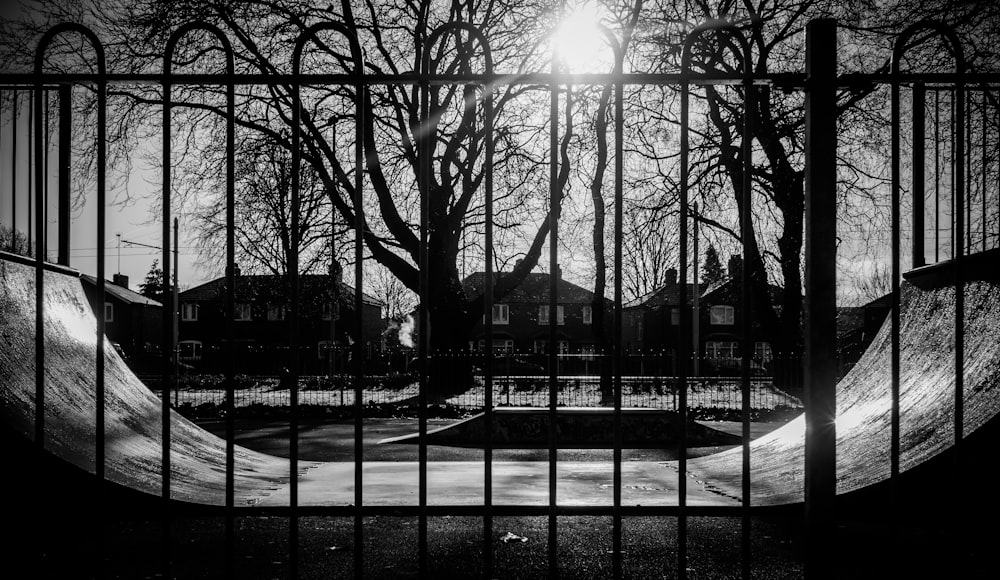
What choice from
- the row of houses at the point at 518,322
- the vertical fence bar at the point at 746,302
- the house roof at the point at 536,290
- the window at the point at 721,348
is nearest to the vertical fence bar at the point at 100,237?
the vertical fence bar at the point at 746,302

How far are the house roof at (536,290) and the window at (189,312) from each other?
22329mm

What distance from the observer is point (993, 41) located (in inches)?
511

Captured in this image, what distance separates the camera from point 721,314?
58.3 meters

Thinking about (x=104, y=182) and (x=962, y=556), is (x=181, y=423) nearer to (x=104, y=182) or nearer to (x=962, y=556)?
(x=104, y=182)

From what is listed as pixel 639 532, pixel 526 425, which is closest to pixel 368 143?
pixel 526 425

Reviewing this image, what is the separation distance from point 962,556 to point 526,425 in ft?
22.8

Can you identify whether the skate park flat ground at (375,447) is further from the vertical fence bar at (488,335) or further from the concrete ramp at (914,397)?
the vertical fence bar at (488,335)

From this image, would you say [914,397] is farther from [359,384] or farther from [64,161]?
[64,161]

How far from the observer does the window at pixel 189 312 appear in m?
59.2

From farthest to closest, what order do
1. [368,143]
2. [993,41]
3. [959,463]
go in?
1. [368,143]
2. [993,41]
3. [959,463]

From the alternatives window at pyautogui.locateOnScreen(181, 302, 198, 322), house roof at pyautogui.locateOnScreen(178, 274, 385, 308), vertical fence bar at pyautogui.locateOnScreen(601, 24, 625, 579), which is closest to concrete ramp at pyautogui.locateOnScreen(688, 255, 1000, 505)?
vertical fence bar at pyautogui.locateOnScreen(601, 24, 625, 579)

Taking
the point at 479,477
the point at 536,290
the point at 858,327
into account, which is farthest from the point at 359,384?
the point at 858,327

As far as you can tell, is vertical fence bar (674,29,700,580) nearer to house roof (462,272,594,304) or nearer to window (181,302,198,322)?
house roof (462,272,594,304)

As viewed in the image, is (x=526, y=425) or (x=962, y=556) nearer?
(x=962, y=556)
